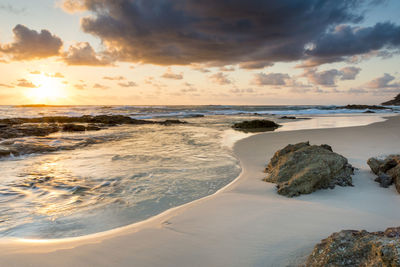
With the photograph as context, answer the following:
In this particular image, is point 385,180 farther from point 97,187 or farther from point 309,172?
point 97,187

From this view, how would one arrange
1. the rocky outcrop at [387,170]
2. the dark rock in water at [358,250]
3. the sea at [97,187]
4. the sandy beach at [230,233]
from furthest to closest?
the rocky outcrop at [387,170] → the sea at [97,187] → the sandy beach at [230,233] → the dark rock in water at [358,250]

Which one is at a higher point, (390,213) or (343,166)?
(343,166)

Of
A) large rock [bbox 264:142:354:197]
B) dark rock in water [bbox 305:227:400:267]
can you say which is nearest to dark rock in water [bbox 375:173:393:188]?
large rock [bbox 264:142:354:197]

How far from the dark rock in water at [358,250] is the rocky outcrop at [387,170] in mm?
2503

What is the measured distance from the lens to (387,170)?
4.16 meters

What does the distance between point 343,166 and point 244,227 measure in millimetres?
2584

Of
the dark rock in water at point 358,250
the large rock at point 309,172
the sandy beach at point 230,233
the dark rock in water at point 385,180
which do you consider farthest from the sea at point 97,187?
the dark rock in water at point 385,180

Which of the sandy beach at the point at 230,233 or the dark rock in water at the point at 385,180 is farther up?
the dark rock in water at the point at 385,180

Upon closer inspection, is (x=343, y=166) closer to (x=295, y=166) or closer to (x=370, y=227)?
(x=295, y=166)

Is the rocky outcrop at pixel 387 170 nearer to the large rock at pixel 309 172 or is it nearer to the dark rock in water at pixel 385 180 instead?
the dark rock in water at pixel 385 180

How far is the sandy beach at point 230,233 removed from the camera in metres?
2.19

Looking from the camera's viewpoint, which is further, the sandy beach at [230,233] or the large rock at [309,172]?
the large rock at [309,172]

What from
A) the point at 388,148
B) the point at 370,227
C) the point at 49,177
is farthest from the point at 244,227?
the point at 388,148

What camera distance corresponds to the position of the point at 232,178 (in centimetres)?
507
